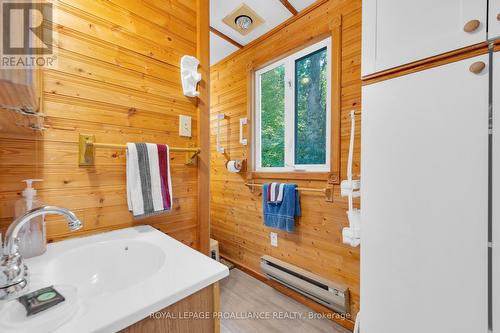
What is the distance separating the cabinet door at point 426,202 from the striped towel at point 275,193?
3.15ft

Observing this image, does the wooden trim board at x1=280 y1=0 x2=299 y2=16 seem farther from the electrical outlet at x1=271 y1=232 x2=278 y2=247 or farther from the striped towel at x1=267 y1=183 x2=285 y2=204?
the electrical outlet at x1=271 y1=232 x2=278 y2=247

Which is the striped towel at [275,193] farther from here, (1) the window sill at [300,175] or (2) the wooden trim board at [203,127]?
(2) the wooden trim board at [203,127]

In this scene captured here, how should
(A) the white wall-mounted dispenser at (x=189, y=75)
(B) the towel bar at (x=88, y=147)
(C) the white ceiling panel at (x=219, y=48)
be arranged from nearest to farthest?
(B) the towel bar at (x=88, y=147)
(A) the white wall-mounted dispenser at (x=189, y=75)
(C) the white ceiling panel at (x=219, y=48)

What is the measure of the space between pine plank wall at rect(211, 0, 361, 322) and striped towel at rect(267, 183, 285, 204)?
163 millimetres

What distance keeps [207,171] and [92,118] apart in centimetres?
64

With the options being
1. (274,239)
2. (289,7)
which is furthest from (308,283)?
(289,7)

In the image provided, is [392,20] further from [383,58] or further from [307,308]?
[307,308]

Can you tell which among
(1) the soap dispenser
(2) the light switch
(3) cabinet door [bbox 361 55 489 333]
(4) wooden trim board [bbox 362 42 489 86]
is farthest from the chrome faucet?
(4) wooden trim board [bbox 362 42 489 86]

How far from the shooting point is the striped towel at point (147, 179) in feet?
3.23

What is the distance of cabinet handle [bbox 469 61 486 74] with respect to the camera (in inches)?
26.7

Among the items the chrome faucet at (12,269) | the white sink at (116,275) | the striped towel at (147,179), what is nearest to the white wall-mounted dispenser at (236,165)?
the striped towel at (147,179)

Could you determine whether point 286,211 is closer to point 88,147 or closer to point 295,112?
point 295,112

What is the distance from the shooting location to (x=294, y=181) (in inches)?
75.6

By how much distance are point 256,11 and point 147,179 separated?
A: 1614mm
